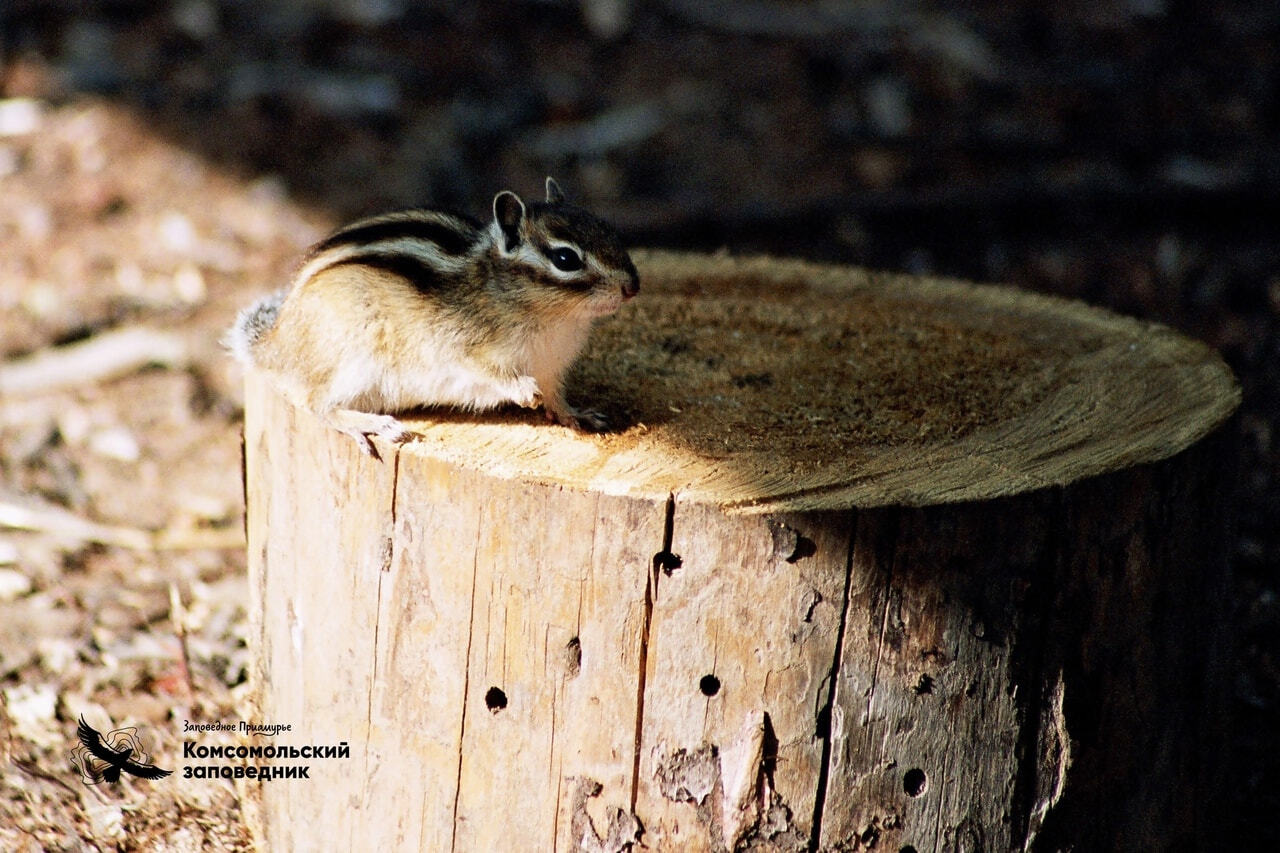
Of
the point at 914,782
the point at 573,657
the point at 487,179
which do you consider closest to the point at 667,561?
the point at 573,657

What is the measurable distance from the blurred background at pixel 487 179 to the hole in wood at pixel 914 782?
5.56ft

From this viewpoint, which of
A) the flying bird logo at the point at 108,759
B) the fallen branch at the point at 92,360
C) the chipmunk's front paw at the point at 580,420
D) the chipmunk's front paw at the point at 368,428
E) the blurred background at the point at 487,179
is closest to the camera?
the chipmunk's front paw at the point at 368,428

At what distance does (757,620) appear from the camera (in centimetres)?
260

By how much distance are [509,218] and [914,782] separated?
1.40m

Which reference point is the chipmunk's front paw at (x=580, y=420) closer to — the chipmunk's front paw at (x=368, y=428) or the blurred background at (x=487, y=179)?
the chipmunk's front paw at (x=368, y=428)

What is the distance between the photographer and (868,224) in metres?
7.47

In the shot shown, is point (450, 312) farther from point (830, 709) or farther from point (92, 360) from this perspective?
point (92, 360)

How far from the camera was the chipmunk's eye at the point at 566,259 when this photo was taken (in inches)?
120

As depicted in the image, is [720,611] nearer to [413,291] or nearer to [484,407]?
[484,407]

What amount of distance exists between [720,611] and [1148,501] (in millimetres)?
874

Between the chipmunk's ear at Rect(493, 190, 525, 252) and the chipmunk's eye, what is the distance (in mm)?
97

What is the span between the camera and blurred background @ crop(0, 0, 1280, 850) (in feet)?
15.9

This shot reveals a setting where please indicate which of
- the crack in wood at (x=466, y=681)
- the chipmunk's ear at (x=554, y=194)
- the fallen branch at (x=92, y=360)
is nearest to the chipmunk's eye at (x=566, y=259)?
the chipmunk's ear at (x=554, y=194)

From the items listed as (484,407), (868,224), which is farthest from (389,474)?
(868,224)
